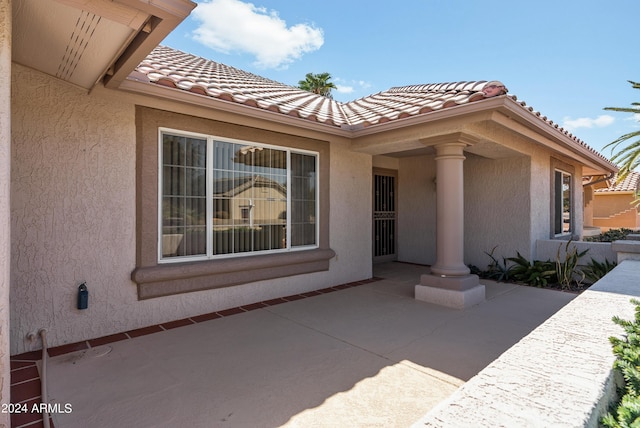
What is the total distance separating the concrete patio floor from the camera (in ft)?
10.6

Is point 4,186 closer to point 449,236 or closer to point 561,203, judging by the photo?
point 449,236

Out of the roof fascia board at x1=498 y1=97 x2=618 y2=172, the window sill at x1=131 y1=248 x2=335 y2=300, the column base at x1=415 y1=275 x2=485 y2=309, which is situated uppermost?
the roof fascia board at x1=498 y1=97 x2=618 y2=172

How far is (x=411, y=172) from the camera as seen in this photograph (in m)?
11.9

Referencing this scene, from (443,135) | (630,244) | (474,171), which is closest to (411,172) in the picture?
(474,171)

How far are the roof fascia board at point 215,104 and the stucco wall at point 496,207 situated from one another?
558 cm

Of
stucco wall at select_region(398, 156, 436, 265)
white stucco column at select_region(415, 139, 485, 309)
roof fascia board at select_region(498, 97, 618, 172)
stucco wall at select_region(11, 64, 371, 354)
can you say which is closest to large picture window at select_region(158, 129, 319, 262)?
stucco wall at select_region(11, 64, 371, 354)

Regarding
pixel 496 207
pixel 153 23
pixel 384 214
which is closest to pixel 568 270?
pixel 496 207

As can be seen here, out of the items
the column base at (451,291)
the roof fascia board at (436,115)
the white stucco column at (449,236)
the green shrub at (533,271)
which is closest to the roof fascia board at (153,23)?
the roof fascia board at (436,115)

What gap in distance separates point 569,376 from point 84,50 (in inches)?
215

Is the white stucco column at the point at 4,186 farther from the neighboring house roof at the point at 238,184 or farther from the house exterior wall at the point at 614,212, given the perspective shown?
the house exterior wall at the point at 614,212

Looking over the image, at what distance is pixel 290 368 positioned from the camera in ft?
13.6

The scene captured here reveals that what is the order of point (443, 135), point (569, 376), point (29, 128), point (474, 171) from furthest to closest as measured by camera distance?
point (474, 171) < point (443, 135) < point (29, 128) < point (569, 376)

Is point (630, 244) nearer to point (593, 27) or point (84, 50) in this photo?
point (593, 27)

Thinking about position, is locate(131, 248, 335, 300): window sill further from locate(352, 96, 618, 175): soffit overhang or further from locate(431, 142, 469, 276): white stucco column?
locate(352, 96, 618, 175): soffit overhang
